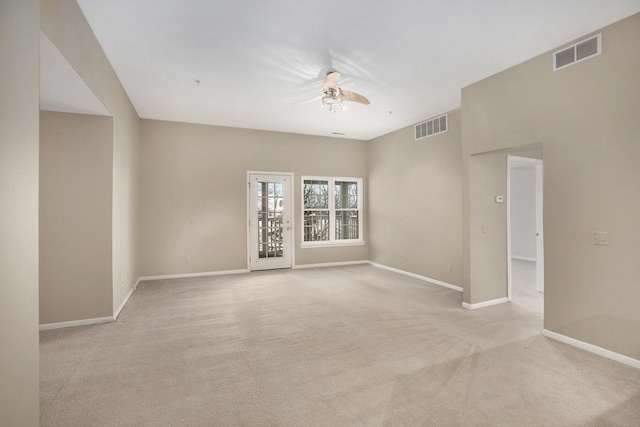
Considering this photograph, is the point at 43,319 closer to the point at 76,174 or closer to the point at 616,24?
the point at 76,174

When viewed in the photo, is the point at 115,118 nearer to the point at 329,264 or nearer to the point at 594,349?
the point at 329,264

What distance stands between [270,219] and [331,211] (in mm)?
1508

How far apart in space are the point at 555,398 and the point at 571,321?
4.01 ft

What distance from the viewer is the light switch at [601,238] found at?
9.23ft

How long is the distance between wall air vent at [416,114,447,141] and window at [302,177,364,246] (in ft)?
6.86

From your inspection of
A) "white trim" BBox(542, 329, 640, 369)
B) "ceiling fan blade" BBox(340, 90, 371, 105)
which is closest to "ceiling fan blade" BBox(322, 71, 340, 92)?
"ceiling fan blade" BBox(340, 90, 371, 105)

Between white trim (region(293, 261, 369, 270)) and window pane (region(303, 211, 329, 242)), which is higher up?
window pane (region(303, 211, 329, 242))

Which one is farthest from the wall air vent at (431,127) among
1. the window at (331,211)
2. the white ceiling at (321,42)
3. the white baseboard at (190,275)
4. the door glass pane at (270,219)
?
the white baseboard at (190,275)

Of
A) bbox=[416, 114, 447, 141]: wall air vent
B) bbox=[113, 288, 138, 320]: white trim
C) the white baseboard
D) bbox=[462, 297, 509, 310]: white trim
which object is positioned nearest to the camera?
bbox=[113, 288, 138, 320]: white trim

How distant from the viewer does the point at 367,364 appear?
269 centimetres

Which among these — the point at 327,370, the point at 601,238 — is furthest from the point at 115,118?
the point at 601,238

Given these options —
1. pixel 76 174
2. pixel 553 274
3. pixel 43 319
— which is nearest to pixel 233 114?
pixel 76 174

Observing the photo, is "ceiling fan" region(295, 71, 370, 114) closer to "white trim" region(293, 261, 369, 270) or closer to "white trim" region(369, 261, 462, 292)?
"white trim" region(369, 261, 462, 292)

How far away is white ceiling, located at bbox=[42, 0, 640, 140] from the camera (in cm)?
257
